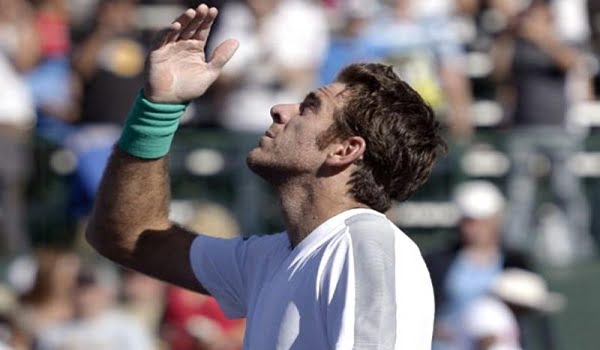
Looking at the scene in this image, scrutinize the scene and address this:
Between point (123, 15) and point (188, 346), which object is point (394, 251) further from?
point (123, 15)

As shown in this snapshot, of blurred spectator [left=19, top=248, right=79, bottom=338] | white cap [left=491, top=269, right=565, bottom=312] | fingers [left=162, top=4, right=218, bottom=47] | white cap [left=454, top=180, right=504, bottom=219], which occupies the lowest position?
blurred spectator [left=19, top=248, right=79, bottom=338]

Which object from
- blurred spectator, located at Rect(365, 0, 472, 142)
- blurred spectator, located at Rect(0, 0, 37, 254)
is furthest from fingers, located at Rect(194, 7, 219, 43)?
blurred spectator, located at Rect(365, 0, 472, 142)

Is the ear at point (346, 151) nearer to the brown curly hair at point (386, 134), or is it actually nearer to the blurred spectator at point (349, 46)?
the brown curly hair at point (386, 134)

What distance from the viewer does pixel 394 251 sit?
3838 millimetres

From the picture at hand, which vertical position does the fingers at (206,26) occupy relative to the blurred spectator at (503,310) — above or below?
above

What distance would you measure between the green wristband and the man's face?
363 millimetres

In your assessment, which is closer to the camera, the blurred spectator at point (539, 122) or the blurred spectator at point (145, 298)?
the blurred spectator at point (145, 298)

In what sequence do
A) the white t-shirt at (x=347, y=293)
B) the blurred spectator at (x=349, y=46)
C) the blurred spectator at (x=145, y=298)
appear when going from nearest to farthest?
the white t-shirt at (x=347, y=293), the blurred spectator at (x=145, y=298), the blurred spectator at (x=349, y=46)

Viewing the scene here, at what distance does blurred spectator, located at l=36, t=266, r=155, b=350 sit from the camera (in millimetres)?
8570

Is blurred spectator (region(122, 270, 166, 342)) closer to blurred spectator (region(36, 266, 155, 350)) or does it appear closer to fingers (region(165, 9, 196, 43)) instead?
blurred spectator (region(36, 266, 155, 350))

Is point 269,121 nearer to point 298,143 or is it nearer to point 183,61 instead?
point 183,61

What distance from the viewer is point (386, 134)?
13.2 ft

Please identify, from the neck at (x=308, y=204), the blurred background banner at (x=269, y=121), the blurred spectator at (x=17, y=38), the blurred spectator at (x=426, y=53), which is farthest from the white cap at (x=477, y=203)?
the neck at (x=308, y=204)

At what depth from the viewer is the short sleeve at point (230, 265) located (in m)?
4.43
